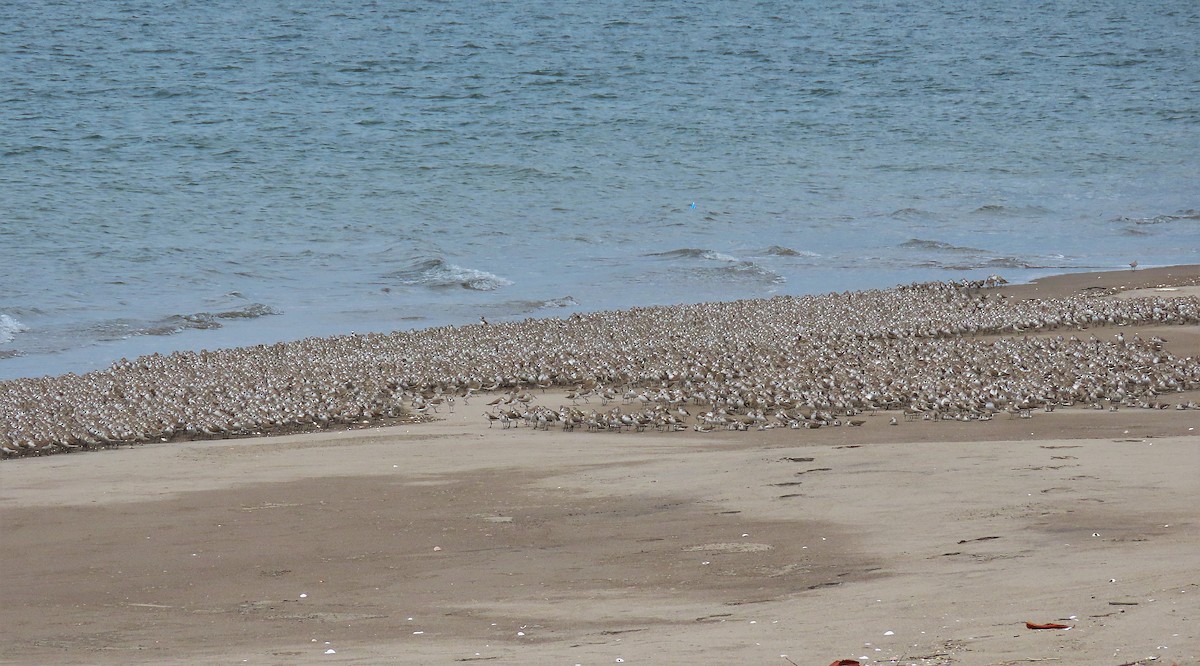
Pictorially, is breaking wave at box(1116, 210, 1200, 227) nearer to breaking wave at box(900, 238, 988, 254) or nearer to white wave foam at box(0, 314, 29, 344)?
breaking wave at box(900, 238, 988, 254)

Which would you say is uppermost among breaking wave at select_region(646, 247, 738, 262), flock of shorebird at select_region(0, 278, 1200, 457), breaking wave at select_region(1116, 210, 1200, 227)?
flock of shorebird at select_region(0, 278, 1200, 457)

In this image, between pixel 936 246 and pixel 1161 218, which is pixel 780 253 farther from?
pixel 1161 218

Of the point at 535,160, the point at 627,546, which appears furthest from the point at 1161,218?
the point at 627,546

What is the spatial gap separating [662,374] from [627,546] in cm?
479

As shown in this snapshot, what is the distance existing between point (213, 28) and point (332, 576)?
39138 millimetres

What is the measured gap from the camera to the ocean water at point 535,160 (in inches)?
728

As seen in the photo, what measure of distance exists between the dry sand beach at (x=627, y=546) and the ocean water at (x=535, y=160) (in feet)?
22.1

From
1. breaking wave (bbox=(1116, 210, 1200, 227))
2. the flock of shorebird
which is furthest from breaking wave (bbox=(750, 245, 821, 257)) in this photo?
breaking wave (bbox=(1116, 210, 1200, 227))

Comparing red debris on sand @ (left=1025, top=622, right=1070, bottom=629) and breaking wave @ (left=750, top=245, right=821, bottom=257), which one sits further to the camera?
breaking wave @ (left=750, top=245, right=821, bottom=257)

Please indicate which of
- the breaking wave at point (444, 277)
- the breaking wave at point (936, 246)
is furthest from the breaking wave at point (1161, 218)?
the breaking wave at point (444, 277)

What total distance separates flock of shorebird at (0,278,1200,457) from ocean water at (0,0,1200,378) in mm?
2523

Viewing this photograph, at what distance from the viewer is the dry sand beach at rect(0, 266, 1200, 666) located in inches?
177

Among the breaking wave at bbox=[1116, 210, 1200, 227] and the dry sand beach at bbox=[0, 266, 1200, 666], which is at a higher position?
the dry sand beach at bbox=[0, 266, 1200, 666]

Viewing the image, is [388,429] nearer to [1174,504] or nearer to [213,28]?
[1174,504]
